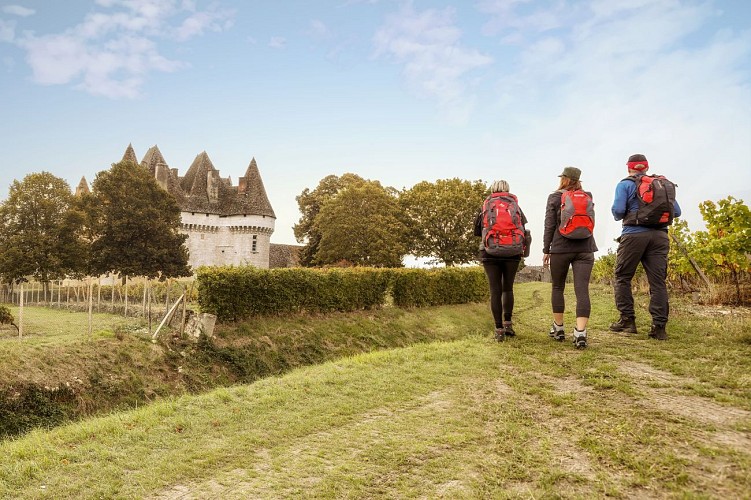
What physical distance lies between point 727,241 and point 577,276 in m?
5.89

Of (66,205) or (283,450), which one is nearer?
(283,450)

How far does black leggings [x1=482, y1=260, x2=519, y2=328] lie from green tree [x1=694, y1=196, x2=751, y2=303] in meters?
6.18

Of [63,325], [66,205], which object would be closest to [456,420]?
[63,325]

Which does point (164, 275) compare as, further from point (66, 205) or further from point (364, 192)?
point (364, 192)

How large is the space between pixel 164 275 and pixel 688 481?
143 feet

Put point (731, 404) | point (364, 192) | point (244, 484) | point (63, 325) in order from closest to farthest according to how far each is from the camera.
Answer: point (244, 484)
point (731, 404)
point (63, 325)
point (364, 192)

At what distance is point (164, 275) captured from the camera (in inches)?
1654

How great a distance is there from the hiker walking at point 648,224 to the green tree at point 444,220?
131ft

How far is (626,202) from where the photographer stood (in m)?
7.36

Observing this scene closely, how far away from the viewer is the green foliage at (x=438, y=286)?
19.9 metres

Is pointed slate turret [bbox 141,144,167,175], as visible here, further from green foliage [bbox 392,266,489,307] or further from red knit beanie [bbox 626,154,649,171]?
red knit beanie [bbox 626,154,649,171]

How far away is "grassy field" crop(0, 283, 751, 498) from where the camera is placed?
344 centimetres

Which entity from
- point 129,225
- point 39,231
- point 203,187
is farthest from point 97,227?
point 203,187

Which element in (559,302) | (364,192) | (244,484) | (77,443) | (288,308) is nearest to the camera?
(244,484)
